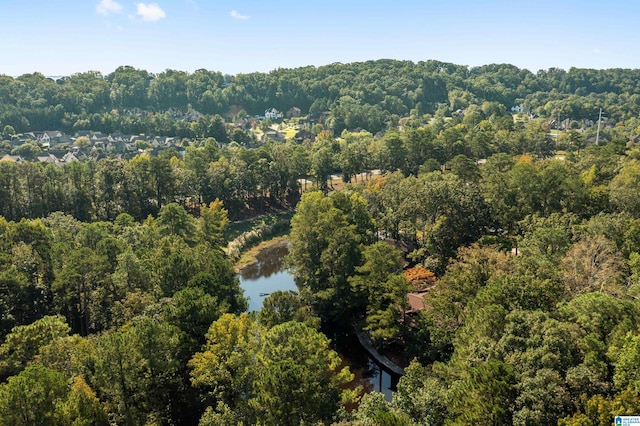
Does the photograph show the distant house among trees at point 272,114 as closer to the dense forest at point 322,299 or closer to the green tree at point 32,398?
the dense forest at point 322,299

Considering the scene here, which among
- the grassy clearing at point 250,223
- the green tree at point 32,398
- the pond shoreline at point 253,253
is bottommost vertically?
the pond shoreline at point 253,253

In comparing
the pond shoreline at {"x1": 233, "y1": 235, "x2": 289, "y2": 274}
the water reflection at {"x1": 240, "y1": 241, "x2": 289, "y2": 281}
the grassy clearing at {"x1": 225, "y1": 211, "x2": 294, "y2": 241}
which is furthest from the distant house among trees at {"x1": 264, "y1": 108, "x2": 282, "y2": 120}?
the water reflection at {"x1": 240, "y1": 241, "x2": 289, "y2": 281}

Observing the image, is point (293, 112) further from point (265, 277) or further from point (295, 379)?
point (295, 379)

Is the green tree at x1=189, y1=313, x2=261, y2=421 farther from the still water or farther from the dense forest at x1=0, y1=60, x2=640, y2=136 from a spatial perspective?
the dense forest at x1=0, y1=60, x2=640, y2=136

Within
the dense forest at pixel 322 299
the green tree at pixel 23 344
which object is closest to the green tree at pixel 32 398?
the dense forest at pixel 322 299

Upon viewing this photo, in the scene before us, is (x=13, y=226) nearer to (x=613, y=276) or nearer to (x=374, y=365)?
(x=374, y=365)

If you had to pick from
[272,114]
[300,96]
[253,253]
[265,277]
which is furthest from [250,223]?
[300,96]
